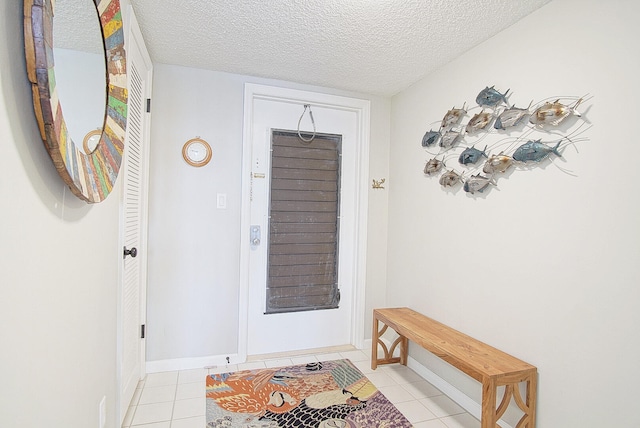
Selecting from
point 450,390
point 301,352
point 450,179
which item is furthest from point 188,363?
point 450,179

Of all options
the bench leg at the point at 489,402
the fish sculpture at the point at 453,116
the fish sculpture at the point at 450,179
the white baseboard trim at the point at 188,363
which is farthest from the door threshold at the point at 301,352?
the fish sculpture at the point at 453,116

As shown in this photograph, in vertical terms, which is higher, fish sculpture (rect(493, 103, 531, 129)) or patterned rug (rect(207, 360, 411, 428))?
fish sculpture (rect(493, 103, 531, 129))

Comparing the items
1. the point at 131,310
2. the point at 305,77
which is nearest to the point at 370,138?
the point at 305,77

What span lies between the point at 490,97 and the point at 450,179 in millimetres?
552

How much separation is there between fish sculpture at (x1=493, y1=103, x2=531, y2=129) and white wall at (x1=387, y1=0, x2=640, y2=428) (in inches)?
2.5

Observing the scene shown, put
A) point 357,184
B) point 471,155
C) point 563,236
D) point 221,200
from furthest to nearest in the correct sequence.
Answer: point 357,184, point 221,200, point 471,155, point 563,236

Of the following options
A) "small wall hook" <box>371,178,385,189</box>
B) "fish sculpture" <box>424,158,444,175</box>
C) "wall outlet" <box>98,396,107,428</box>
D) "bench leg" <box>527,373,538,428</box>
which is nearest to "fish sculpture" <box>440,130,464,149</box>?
"fish sculpture" <box>424,158,444,175</box>

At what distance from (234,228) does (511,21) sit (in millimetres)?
2238

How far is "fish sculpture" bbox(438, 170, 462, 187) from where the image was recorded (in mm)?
2139

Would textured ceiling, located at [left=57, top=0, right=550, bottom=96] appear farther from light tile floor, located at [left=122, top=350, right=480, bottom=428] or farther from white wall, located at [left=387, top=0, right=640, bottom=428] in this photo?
light tile floor, located at [left=122, top=350, right=480, bottom=428]

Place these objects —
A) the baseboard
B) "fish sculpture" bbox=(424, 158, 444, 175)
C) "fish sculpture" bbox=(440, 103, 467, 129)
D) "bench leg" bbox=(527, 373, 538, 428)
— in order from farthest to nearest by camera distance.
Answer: "fish sculpture" bbox=(424, 158, 444, 175) → "fish sculpture" bbox=(440, 103, 467, 129) → the baseboard → "bench leg" bbox=(527, 373, 538, 428)

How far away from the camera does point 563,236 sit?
1510mm

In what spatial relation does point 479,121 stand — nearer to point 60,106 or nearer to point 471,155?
point 471,155

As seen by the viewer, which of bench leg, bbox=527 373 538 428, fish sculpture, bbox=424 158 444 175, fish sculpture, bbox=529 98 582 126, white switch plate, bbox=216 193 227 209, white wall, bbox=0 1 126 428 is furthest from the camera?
white switch plate, bbox=216 193 227 209
